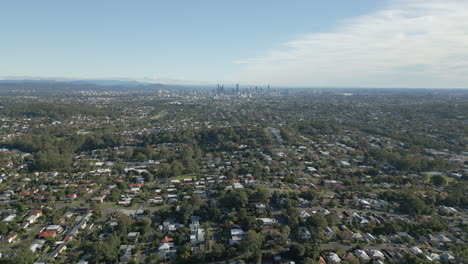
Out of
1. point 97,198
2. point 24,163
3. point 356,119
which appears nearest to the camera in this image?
point 97,198

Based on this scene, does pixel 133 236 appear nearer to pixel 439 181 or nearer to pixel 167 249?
pixel 167 249

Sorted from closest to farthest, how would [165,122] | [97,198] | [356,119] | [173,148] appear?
[97,198], [173,148], [165,122], [356,119]

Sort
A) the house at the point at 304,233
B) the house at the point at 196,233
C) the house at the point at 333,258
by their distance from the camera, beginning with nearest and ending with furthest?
the house at the point at 333,258 < the house at the point at 196,233 < the house at the point at 304,233

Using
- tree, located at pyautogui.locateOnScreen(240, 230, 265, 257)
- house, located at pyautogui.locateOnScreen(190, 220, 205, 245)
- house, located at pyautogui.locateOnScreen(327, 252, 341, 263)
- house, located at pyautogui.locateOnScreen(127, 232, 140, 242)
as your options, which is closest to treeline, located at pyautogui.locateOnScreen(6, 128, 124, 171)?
house, located at pyautogui.locateOnScreen(127, 232, 140, 242)

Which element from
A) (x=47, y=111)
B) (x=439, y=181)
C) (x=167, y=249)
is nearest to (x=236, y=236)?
(x=167, y=249)

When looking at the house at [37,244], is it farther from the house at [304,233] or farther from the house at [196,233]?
the house at [304,233]

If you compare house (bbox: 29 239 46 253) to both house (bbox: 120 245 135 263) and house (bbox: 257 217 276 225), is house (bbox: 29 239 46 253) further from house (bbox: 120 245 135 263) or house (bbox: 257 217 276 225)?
house (bbox: 257 217 276 225)

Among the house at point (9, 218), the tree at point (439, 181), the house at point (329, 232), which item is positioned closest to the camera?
the house at point (329, 232)

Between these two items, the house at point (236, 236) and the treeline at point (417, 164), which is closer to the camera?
the house at point (236, 236)

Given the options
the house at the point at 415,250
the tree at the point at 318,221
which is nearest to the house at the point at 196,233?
the tree at the point at 318,221

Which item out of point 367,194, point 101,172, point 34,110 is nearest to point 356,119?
point 367,194

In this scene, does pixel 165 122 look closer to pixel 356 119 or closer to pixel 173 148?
pixel 173 148
